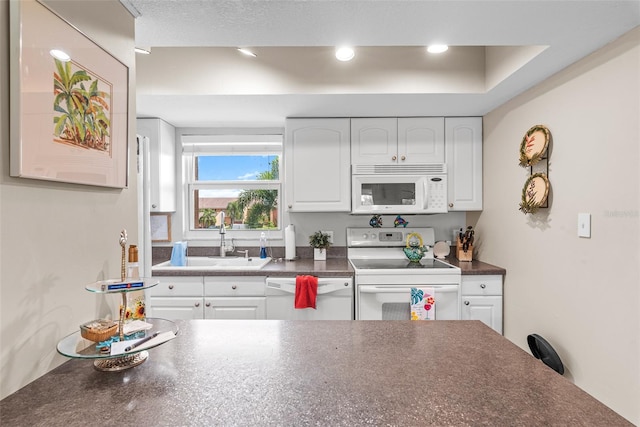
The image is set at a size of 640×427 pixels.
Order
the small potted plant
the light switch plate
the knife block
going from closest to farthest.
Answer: the light switch plate → the knife block → the small potted plant

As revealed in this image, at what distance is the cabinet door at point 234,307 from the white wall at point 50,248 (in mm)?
1402

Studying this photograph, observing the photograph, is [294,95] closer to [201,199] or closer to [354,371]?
[201,199]

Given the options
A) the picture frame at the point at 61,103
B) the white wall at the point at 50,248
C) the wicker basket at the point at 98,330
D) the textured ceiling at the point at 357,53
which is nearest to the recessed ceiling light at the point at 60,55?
the picture frame at the point at 61,103

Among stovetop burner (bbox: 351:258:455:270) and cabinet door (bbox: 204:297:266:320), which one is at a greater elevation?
stovetop burner (bbox: 351:258:455:270)

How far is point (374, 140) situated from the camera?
9.20ft

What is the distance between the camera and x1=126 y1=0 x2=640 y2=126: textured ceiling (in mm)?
1304

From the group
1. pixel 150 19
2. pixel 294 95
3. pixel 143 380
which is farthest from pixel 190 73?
pixel 143 380

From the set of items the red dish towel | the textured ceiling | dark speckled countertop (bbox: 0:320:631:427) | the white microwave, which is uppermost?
the textured ceiling

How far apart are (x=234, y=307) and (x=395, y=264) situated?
54.1 inches

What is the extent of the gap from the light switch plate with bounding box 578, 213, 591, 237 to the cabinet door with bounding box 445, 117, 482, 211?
109 centimetres

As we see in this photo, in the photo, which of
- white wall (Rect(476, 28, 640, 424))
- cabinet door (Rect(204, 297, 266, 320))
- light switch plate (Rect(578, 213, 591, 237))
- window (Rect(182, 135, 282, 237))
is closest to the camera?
white wall (Rect(476, 28, 640, 424))

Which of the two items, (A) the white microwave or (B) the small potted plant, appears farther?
(B) the small potted plant

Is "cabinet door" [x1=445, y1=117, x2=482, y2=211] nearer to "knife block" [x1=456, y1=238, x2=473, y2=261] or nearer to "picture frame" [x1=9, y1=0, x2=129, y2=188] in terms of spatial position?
"knife block" [x1=456, y1=238, x2=473, y2=261]

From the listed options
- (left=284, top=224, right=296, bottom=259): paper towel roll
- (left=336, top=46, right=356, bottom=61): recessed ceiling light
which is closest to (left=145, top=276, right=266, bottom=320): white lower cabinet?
(left=284, top=224, right=296, bottom=259): paper towel roll
